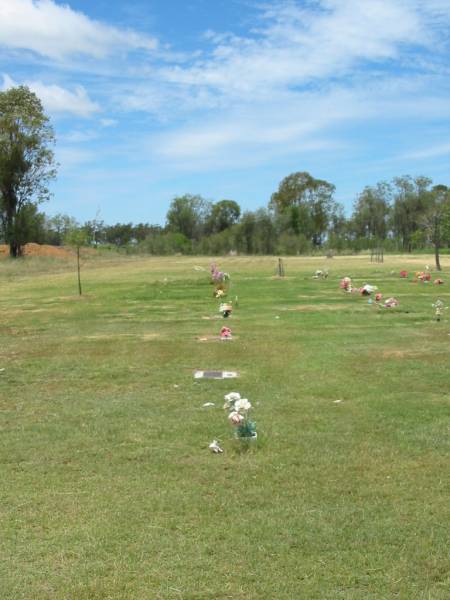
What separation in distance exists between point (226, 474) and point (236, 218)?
9985 centimetres

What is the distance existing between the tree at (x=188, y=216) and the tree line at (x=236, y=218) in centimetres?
16

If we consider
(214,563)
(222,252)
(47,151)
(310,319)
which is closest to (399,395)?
(214,563)

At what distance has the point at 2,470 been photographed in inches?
217

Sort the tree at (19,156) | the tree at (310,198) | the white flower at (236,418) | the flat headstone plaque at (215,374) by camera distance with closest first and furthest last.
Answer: the white flower at (236,418), the flat headstone plaque at (215,374), the tree at (19,156), the tree at (310,198)

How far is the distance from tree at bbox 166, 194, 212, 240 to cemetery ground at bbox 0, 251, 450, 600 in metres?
91.8

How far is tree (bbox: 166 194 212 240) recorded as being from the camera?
338 feet

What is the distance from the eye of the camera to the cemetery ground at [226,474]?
3.78m

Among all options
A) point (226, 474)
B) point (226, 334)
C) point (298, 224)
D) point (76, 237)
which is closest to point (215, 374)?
point (226, 334)

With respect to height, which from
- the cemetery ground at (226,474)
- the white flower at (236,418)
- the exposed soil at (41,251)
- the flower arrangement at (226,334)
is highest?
the exposed soil at (41,251)

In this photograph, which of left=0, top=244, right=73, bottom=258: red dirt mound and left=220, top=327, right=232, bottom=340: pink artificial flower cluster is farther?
left=0, top=244, right=73, bottom=258: red dirt mound

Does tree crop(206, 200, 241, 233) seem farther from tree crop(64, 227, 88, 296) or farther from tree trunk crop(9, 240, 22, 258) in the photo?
tree crop(64, 227, 88, 296)

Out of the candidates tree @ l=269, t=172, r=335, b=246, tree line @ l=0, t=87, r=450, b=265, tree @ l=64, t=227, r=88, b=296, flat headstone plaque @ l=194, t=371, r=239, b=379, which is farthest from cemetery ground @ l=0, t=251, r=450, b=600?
tree @ l=269, t=172, r=335, b=246

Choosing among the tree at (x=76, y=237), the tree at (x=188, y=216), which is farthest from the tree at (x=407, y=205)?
the tree at (x=76, y=237)

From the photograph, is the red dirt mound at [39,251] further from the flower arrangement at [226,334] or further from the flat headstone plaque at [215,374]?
the flat headstone plaque at [215,374]
